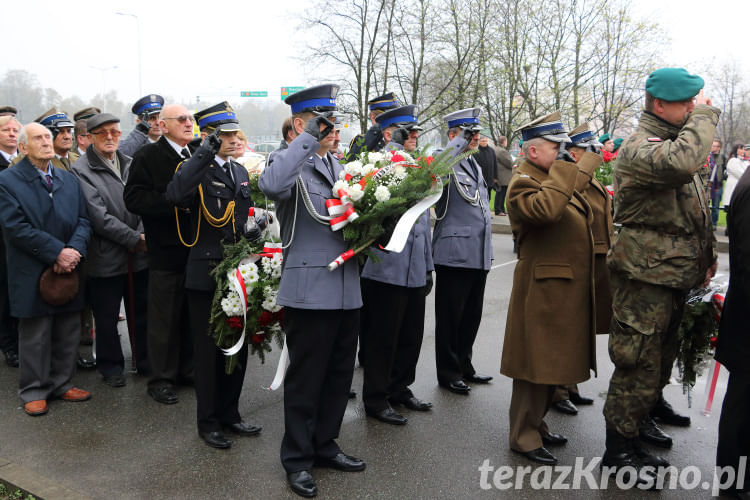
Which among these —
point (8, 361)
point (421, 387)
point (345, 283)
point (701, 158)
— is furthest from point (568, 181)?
point (8, 361)

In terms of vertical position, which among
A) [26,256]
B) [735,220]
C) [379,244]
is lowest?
[26,256]

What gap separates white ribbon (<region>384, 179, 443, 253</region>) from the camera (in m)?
3.59

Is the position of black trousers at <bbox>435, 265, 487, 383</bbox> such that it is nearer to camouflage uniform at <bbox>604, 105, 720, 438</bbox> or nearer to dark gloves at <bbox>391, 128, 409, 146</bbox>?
dark gloves at <bbox>391, 128, 409, 146</bbox>

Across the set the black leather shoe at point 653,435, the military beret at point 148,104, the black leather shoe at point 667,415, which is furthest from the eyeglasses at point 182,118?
the black leather shoe at point 667,415

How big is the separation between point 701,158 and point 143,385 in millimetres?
4479

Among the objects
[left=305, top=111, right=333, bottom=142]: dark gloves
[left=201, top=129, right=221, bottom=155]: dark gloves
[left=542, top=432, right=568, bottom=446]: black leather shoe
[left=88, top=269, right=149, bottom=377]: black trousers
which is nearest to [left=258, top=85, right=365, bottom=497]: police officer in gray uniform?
[left=305, top=111, right=333, bottom=142]: dark gloves

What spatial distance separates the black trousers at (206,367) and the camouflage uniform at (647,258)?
7.93 ft

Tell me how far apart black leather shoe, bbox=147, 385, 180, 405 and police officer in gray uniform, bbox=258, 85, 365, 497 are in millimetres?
1601

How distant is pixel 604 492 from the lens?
145 inches

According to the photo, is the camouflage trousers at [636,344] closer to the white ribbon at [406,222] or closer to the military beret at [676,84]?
the military beret at [676,84]

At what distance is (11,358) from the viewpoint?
590cm

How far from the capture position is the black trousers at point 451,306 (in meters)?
5.34

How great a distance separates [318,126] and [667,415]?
3304 millimetres

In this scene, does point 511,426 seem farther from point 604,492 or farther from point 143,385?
point 143,385
